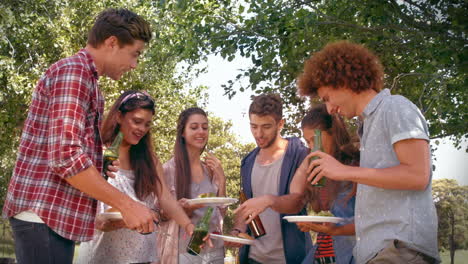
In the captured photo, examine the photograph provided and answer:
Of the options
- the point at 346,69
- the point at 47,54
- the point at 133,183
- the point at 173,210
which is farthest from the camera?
the point at 47,54

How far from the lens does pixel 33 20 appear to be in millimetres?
14438

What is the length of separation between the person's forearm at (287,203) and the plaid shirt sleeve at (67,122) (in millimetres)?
1956

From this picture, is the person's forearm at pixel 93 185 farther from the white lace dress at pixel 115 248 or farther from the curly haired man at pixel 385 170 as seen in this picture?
the white lace dress at pixel 115 248

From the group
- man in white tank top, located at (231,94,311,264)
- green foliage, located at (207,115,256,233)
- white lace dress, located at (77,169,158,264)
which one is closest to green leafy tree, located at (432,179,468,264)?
green foliage, located at (207,115,256,233)

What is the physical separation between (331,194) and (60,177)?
213 cm

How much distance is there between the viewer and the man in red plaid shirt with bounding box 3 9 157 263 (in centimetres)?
248

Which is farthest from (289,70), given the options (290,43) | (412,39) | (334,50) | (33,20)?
(33,20)

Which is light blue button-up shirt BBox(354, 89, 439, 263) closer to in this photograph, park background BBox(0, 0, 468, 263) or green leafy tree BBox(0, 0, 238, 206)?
park background BBox(0, 0, 468, 263)

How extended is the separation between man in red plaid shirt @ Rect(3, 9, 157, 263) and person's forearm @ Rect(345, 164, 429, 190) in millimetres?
1048

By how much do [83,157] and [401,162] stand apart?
1434 millimetres

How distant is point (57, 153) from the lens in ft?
8.05

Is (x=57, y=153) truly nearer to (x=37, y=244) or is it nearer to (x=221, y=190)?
(x=37, y=244)

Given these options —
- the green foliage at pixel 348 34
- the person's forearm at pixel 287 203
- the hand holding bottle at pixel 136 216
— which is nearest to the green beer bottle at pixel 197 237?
the person's forearm at pixel 287 203

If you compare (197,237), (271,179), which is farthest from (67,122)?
(271,179)
